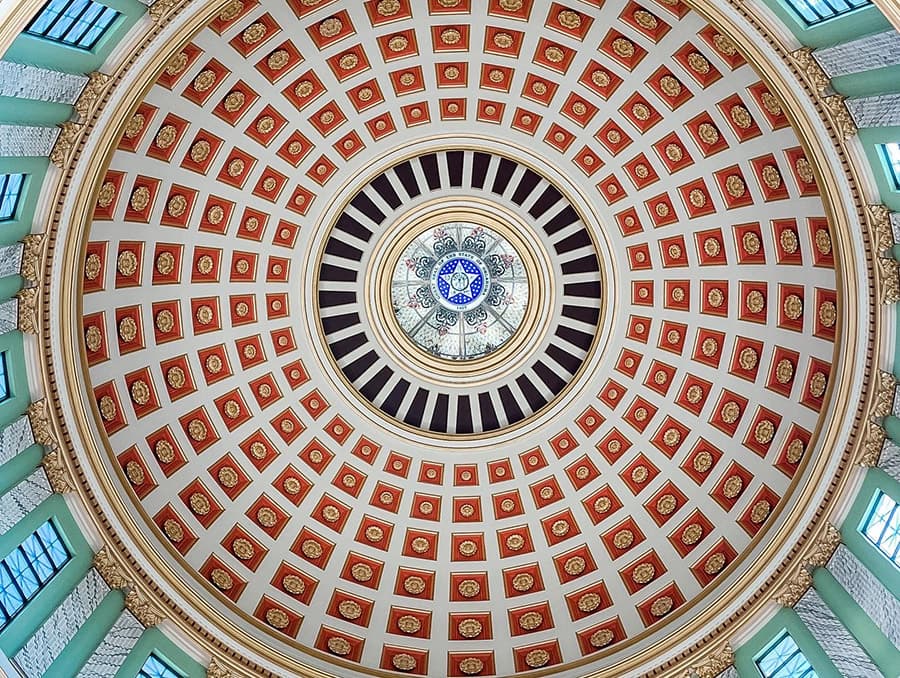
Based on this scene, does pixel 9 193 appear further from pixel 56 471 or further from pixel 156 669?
pixel 156 669

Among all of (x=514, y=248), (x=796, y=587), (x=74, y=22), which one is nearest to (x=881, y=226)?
(x=796, y=587)

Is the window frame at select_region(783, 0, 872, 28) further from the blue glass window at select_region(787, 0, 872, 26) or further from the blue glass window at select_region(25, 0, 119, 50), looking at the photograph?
the blue glass window at select_region(25, 0, 119, 50)

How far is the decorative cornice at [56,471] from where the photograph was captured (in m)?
18.4

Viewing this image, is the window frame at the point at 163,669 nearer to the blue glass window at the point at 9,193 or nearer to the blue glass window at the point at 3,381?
the blue glass window at the point at 3,381

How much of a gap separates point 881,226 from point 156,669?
20.0 metres

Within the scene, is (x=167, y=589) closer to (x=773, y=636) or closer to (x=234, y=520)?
(x=234, y=520)

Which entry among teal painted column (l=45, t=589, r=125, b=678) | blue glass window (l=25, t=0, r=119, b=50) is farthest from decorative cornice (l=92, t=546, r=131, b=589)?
blue glass window (l=25, t=0, r=119, b=50)

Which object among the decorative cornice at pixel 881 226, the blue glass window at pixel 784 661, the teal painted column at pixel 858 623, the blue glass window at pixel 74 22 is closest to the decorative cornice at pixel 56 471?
the blue glass window at pixel 74 22

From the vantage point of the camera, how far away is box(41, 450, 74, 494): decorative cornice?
60.4ft

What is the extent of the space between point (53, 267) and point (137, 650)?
961 centimetres

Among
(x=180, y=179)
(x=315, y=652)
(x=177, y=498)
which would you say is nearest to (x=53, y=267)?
(x=180, y=179)

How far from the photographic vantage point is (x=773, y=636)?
780 inches

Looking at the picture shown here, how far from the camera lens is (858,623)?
17.5m

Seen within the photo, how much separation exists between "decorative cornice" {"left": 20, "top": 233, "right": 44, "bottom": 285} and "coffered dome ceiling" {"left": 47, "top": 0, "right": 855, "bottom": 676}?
82.4 inches
